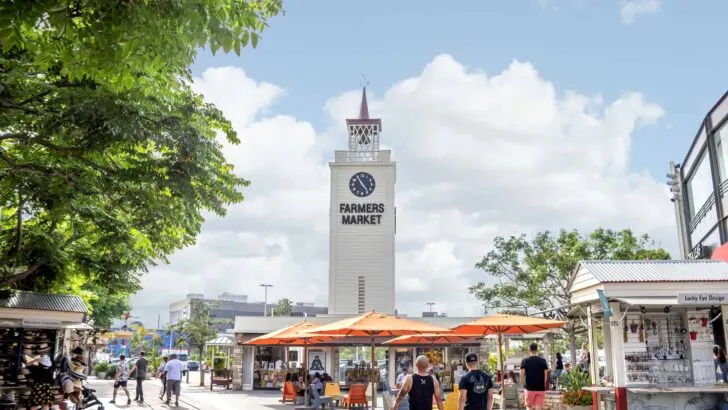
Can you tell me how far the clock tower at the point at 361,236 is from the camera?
3778cm

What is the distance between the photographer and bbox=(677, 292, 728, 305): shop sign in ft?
41.0

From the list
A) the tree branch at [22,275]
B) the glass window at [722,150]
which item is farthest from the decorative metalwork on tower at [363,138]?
the tree branch at [22,275]

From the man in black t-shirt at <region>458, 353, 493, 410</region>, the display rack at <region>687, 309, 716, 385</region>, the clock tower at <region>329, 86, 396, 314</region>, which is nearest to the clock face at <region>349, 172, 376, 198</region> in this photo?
the clock tower at <region>329, 86, 396, 314</region>

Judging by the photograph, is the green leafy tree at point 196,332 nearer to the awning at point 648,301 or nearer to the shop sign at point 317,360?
the shop sign at point 317,360

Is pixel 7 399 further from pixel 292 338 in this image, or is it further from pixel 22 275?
pixel 292 338

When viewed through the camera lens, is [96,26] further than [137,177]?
No

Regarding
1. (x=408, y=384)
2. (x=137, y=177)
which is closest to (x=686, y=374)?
(x=408, y=384)

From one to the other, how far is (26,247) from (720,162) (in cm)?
1980

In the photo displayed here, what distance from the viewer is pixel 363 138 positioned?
4084 cm

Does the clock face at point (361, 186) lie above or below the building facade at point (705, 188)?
above

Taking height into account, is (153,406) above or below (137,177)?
below

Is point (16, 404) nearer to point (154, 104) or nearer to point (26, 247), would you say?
point (26, 247)

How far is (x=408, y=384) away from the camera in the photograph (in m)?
8.20

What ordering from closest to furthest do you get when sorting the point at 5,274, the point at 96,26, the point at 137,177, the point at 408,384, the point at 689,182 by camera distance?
the point at 96,26 → the point at 408,384 → the point at 137,177 → the point at 5,274 → the point at 689,182
